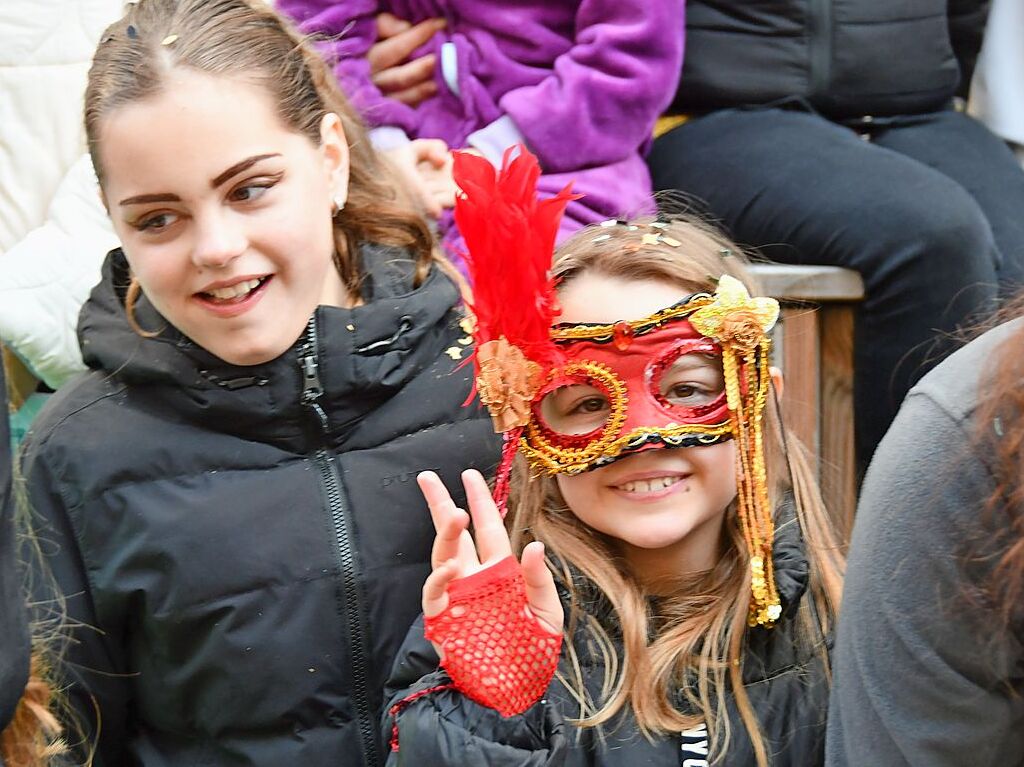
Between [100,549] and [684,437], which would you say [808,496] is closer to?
[684,437]

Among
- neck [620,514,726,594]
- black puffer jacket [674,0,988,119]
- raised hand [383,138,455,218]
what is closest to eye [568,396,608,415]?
neck [620,514,726,594]

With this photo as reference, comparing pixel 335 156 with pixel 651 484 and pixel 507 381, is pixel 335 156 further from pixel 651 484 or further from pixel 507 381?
pixel 651 484

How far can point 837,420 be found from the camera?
2418 mm

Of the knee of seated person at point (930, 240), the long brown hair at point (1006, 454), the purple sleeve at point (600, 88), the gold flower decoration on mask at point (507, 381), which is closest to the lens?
the long brown hair at point (1006, 454)

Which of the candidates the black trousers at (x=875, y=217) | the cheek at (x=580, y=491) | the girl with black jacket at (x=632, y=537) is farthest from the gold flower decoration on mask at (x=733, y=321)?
the black trousers at (x=875, y=217)

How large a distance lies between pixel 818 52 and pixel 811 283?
1.76 feet

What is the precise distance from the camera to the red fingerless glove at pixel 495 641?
4.81 feet

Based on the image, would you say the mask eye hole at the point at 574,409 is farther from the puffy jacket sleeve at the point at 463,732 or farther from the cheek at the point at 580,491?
the puffy jacket sleeve at the point at 463,732

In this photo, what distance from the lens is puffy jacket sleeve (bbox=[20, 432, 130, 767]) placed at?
1.79m

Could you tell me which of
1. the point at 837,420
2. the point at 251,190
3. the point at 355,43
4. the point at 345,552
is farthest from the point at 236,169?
the point at 837,420

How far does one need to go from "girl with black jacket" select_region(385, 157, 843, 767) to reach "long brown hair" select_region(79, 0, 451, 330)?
0.39m

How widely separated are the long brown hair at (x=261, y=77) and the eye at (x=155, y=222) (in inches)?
3.9

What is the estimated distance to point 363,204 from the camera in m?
1.99

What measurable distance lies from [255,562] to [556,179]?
0.95 meters
